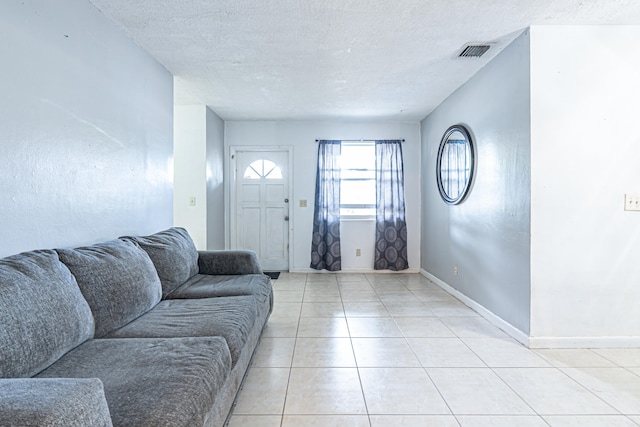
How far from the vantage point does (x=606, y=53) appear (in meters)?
2.54

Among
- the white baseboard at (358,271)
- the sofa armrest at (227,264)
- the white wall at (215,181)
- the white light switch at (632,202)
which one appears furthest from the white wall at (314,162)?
the white light switch at (632,202)

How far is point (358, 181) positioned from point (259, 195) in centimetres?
155

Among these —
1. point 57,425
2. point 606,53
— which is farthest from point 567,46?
point 57,425

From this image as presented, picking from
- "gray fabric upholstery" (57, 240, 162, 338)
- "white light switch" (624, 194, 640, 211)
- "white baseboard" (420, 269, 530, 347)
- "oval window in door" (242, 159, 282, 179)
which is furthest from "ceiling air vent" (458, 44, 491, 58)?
"oval window in door" (242, 159, 282, 179)

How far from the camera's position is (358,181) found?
216 inches

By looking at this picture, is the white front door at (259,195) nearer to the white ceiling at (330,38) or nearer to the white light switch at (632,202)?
the white ceiling at (330,38)

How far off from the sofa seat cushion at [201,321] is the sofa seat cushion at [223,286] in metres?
0.12

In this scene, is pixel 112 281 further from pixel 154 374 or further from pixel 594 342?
pixel 594 342

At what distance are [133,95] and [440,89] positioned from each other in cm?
306

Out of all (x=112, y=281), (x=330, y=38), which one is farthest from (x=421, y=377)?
(x=330, y=38)

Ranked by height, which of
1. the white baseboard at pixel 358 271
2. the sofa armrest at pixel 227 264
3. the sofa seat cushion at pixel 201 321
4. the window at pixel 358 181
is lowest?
the white baseboard at pixel 358 271

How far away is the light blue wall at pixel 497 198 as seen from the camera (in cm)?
266

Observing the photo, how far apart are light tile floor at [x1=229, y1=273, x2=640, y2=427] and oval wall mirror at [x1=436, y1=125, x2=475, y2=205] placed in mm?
1309

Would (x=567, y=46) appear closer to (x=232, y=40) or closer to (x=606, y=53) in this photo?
(x=606, y=53)
